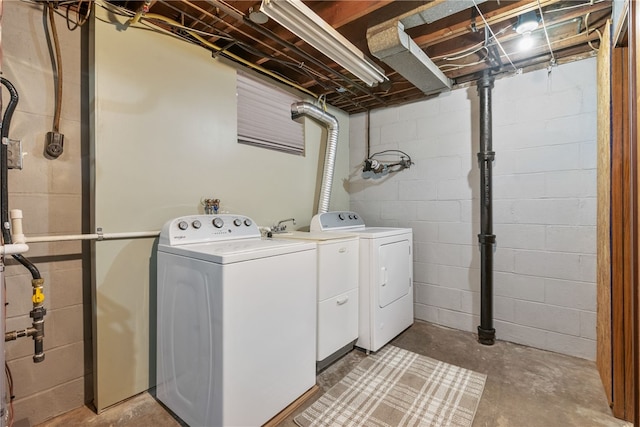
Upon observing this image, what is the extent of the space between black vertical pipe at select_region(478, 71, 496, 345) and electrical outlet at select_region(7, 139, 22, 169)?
321 cm

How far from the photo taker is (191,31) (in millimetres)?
2000

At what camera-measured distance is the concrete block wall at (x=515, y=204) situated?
2281 mm

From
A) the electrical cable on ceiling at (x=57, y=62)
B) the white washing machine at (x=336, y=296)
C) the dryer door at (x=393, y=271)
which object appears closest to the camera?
the electrical cable on ceiling at (x=57, y=62)

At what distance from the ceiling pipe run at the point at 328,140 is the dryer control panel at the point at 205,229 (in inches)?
40.4

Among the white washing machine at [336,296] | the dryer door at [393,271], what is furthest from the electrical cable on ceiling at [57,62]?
the dryer door at [393,271]

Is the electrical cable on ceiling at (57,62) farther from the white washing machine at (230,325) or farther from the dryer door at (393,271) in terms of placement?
the dryer door at (393,271)

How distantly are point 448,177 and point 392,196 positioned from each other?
24.0 inches

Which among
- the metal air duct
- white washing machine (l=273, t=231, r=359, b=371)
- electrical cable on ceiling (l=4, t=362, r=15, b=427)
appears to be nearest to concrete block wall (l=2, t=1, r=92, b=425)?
electrical cable on ceiling (l=4, t=362, r=15, b=427)

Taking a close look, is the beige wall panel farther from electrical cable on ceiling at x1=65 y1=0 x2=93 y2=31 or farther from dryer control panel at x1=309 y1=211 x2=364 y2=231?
dryer control panel at x1=309 y1=211 x2=364 y2=231

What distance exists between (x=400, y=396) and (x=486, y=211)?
66.5 inches

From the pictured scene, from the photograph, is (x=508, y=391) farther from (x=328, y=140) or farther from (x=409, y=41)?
(x=328, y=140)

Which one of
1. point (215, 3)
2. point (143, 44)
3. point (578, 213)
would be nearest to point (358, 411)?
point (578, 213)

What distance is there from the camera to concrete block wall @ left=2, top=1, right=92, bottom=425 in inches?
60.4

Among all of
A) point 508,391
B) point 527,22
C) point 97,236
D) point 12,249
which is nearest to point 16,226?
point 12,249
